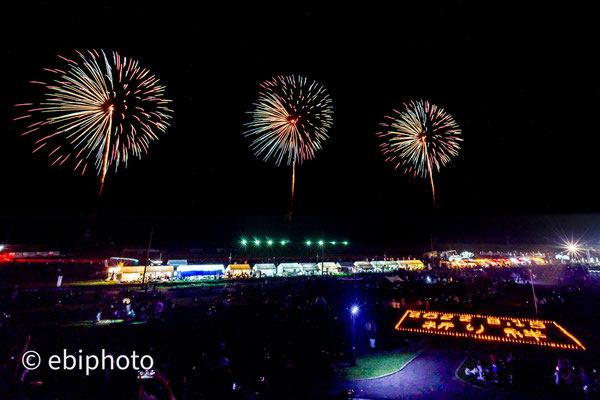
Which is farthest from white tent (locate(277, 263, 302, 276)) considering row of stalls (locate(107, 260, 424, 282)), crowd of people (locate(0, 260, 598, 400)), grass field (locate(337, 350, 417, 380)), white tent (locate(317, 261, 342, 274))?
grass field (locate(337, 350, 417, 380))

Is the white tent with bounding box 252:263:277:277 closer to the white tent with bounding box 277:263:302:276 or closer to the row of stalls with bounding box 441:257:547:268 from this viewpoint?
the white tent with bounding box 277:263:302:276

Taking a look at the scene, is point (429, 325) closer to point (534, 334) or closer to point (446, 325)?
point (446, 325)

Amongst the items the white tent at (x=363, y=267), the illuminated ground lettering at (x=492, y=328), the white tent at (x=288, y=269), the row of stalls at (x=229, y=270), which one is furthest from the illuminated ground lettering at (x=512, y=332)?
the white tent at (x=363, y=267)

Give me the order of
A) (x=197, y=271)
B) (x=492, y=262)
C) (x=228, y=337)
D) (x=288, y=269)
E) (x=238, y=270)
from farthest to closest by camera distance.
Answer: (x=492, y=262) < (x=288, y=269) < (x=238, y=270) < (x=197, y=271) < (x=228, y=337)

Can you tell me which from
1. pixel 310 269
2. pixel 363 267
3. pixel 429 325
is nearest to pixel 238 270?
pixel 310 269

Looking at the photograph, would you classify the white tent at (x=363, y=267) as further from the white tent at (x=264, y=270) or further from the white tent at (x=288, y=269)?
the white tent at (x=264, y=270)

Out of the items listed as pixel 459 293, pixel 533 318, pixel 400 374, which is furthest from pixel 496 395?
pixel 459 293
